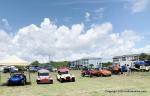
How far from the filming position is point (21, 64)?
47.3 metres

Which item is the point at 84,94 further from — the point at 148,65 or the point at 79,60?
the point at 79,60

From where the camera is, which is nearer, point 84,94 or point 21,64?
point 84,94

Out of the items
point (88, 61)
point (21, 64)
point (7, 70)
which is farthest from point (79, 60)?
point (21, 64)

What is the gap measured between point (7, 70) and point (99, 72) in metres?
34.9

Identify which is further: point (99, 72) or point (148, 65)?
point (148, 65)

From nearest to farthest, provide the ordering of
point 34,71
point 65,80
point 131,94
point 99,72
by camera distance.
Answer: point 131,94 < point 65,80 < point 99,72 < point 34,71

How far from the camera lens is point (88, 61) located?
7323 inches

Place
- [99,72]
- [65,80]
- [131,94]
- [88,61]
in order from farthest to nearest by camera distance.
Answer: [88,61], [99,72], [65,80], [131,94]

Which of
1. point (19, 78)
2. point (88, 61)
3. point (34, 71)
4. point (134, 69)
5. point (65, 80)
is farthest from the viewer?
point (88, 61)

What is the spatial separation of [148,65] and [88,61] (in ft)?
354

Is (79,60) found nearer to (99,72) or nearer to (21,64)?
(99,72)

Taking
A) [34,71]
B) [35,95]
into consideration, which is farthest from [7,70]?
[35,95]

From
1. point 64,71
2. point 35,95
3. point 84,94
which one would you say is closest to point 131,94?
point 84,94

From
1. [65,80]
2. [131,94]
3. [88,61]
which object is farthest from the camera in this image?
[88,61]
